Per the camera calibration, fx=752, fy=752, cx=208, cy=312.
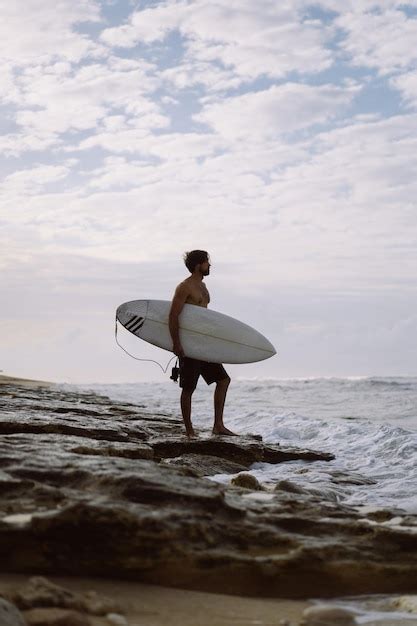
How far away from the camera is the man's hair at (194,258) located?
8.10 m

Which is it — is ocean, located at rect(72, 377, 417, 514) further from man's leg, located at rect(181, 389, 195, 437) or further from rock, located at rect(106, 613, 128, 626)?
rock, located at rect(106, 613, 128, 626)

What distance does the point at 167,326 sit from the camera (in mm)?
8945

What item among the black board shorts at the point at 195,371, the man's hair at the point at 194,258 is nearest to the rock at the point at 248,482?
the black board shorts at the point at 195,371

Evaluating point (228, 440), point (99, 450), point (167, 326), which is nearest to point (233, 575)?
point (99, 450)

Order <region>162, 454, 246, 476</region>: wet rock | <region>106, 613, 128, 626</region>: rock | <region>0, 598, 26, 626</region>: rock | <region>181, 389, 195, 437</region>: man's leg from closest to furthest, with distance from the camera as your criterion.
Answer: <region>0, 598, 26, 626</region>: rock < <region>106, 613, 128, 626</region>: rock < <region>162, 454, 246, 476</region>: wet rock < <region>181, 389, 195, 437</region>: man's leg

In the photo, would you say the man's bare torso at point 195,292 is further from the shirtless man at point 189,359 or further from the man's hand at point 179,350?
the man's hand at point 179,350

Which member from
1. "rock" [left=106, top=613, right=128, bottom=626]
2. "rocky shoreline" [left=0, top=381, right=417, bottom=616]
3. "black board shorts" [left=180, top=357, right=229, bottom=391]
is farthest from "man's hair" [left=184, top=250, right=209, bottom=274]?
"rock" [left=106, top=613, right=128, bottom=626]

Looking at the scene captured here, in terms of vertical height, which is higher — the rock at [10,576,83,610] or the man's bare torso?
the man's bare torso

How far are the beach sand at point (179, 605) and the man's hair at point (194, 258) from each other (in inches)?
209

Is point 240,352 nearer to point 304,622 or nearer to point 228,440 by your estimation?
point 228,440

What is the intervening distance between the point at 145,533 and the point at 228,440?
4.83 metres

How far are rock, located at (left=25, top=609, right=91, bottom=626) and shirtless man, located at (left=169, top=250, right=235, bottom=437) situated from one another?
5.48 metres

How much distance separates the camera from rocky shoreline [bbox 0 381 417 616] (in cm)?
306

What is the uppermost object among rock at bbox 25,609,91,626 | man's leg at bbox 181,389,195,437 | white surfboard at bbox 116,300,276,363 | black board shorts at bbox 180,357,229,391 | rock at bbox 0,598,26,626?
white surfboard at bbox 116,300,276,363
